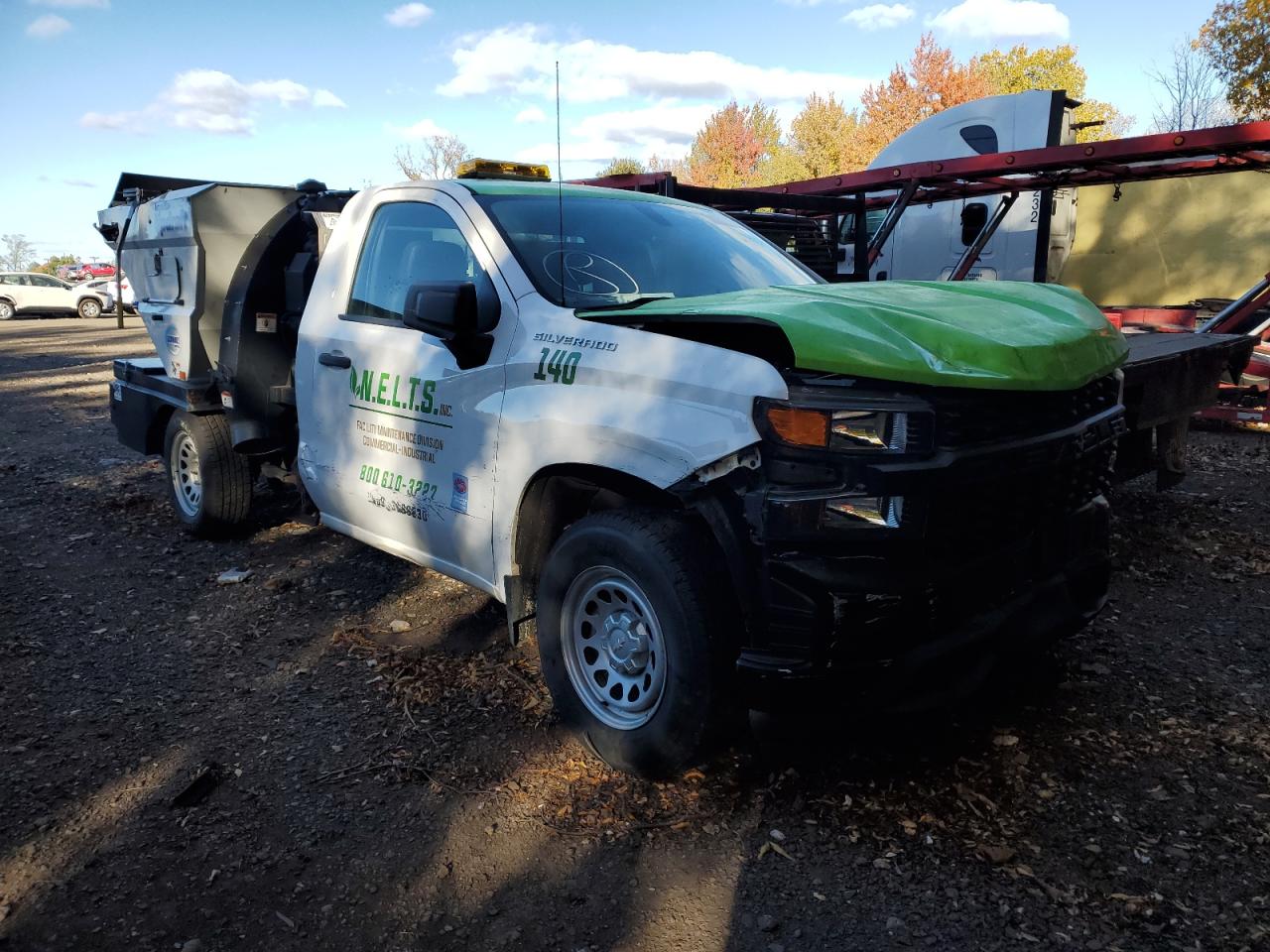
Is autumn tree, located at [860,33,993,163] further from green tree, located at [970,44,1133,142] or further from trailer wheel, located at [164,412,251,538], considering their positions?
trailer wheel, located at [164,412,251,538]

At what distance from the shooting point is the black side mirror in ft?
10.9

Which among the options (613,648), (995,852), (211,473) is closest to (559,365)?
(613,648)

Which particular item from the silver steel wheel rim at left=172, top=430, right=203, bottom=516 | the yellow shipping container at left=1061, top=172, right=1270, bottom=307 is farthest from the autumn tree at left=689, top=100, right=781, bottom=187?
the silver steel wheel rim at left=172, top=430, right=203, bottom=516

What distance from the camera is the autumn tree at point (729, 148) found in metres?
49.0

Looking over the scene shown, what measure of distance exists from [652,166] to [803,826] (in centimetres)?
4898

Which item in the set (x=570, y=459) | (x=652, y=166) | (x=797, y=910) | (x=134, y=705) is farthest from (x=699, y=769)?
(x=652, y=166)

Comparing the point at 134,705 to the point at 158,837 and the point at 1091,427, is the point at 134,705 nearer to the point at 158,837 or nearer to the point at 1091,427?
the point at 158,837

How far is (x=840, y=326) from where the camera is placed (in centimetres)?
262

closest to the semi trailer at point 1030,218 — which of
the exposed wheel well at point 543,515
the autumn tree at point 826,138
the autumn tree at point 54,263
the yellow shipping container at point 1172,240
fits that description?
the yellow shipping container at point 1172,240

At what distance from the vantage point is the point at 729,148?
49.4 metres

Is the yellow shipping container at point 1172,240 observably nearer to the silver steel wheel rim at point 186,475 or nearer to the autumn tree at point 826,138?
the silver steel wheel rim at point 186,475

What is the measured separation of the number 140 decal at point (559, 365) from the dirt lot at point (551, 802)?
4.46 ft

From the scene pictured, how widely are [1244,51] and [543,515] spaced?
27.8 meters

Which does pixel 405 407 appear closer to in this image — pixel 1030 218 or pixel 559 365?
pixel 559 365
